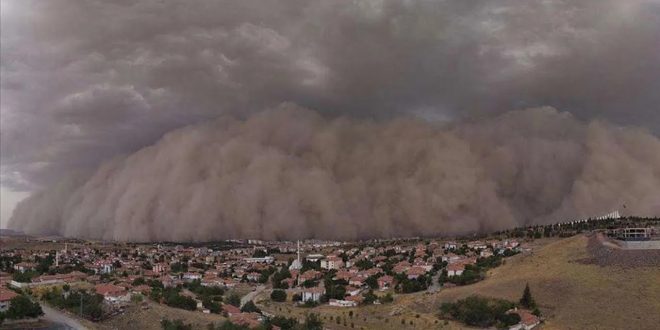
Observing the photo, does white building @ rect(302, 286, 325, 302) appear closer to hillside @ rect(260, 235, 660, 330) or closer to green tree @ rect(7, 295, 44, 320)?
hillside @ rect(260, 235, 660, 330)

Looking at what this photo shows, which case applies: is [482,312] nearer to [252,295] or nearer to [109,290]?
[252,295]

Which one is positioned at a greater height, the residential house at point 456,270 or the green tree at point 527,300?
the residential house at point 456,270

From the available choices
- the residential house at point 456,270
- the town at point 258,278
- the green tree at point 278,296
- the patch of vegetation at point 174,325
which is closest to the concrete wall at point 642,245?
the town at point 258,278

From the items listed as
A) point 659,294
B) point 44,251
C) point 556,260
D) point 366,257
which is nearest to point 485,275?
point 556,260

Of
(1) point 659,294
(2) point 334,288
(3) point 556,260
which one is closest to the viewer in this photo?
(1) point 659,294

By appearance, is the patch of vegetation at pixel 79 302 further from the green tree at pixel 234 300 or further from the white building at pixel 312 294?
the white building at pixel 312 294

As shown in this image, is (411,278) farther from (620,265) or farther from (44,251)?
(44,251)

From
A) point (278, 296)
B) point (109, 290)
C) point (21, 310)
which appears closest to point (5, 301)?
point (21, 310)
